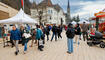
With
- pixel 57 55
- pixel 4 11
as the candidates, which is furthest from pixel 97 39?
pixel 4 11

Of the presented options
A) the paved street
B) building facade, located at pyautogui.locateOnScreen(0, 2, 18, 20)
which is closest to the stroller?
the paved street

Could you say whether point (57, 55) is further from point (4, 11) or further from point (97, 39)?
point (4, 11)

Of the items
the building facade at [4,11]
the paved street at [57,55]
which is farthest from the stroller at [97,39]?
the building facade at [4,11]

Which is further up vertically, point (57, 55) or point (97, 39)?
point (97, 39)

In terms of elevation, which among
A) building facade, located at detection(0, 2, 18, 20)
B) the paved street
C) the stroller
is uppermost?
building facade, located at detection(0, 2, 18, 20)

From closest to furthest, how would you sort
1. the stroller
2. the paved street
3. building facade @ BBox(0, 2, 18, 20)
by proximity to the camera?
the paved street → the stroller → building facade @ BBox(0, 2, 18, 20)

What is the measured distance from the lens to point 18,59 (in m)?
4.41

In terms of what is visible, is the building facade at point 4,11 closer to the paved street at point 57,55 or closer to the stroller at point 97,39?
the paved street at point 57,55

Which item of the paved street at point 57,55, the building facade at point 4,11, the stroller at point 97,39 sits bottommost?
the paved street at point 57,55

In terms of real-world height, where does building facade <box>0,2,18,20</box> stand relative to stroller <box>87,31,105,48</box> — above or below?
above

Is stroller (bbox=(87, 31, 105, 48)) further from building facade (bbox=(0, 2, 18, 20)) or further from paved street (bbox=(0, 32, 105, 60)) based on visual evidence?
building facade (bbox=(0, 2, 18, 20))

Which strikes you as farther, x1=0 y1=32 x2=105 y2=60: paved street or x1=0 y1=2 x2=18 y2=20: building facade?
x1=0 y1=2 x2=18 y2=20: building facade

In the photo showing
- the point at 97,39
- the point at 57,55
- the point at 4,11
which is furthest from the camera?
the point at 4,11

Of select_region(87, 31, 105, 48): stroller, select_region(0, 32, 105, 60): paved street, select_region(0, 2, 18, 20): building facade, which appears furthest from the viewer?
select_region(0, 2, 18, 20): building facade
